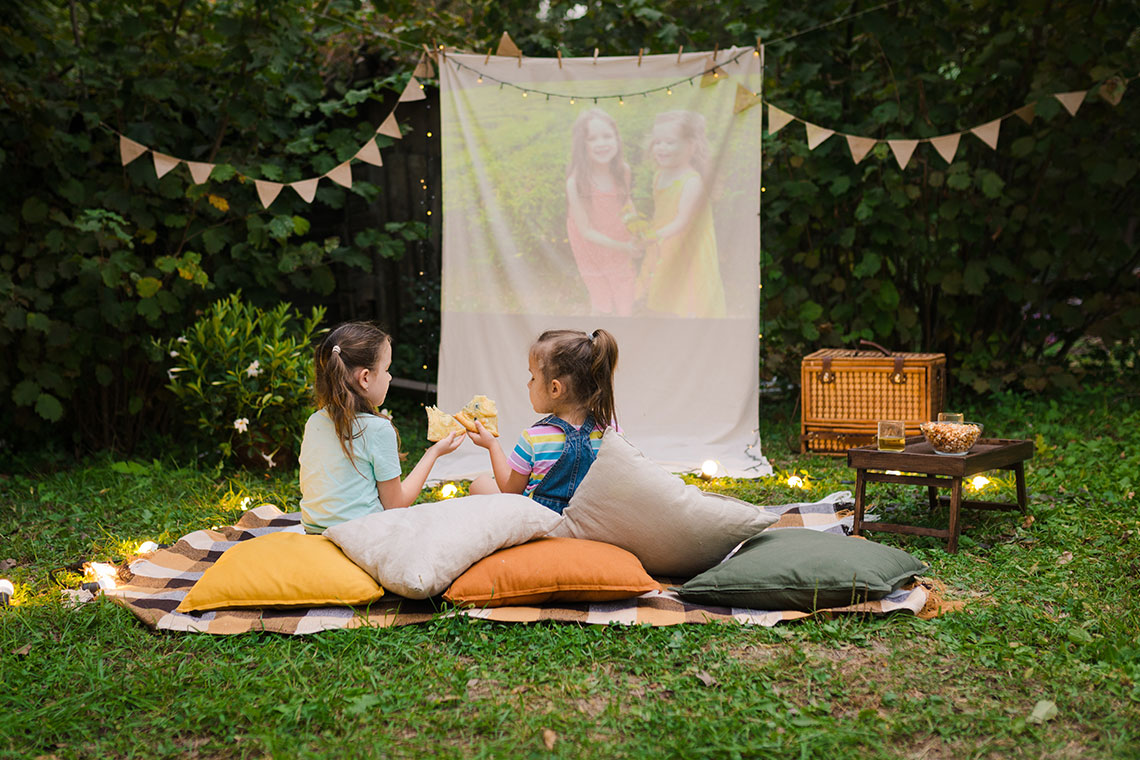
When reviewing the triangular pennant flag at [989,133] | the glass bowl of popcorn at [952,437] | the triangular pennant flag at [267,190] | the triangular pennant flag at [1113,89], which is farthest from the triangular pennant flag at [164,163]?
the triangular pennant flag at [1113,89]

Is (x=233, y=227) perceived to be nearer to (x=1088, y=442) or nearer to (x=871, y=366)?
(x=871, y=366)

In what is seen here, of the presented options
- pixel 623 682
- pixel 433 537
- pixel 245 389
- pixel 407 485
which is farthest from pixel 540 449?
pixel 245 389

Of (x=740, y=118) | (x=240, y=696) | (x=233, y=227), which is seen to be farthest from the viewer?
(x=233, y=227)

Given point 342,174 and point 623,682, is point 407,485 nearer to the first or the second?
point 623,682

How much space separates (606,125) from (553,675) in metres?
3.45

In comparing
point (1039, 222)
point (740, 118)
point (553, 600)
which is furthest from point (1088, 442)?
point (553, 600)

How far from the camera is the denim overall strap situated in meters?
2.88

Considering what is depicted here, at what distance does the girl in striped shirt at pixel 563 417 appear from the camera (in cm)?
289

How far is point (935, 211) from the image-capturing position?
568 centimetres

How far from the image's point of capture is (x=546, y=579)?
7.93 feet

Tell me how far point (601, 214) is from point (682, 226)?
0.44 metres

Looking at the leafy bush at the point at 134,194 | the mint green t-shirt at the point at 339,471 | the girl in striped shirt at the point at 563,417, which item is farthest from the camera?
the leafy bush at the point at 134,194

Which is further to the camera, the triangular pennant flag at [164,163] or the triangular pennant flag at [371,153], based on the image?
the triangular pennant flag at [371,153]

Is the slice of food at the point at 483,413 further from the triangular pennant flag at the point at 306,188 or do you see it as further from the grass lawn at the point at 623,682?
the triangular pennant flag at the point at 306,188
